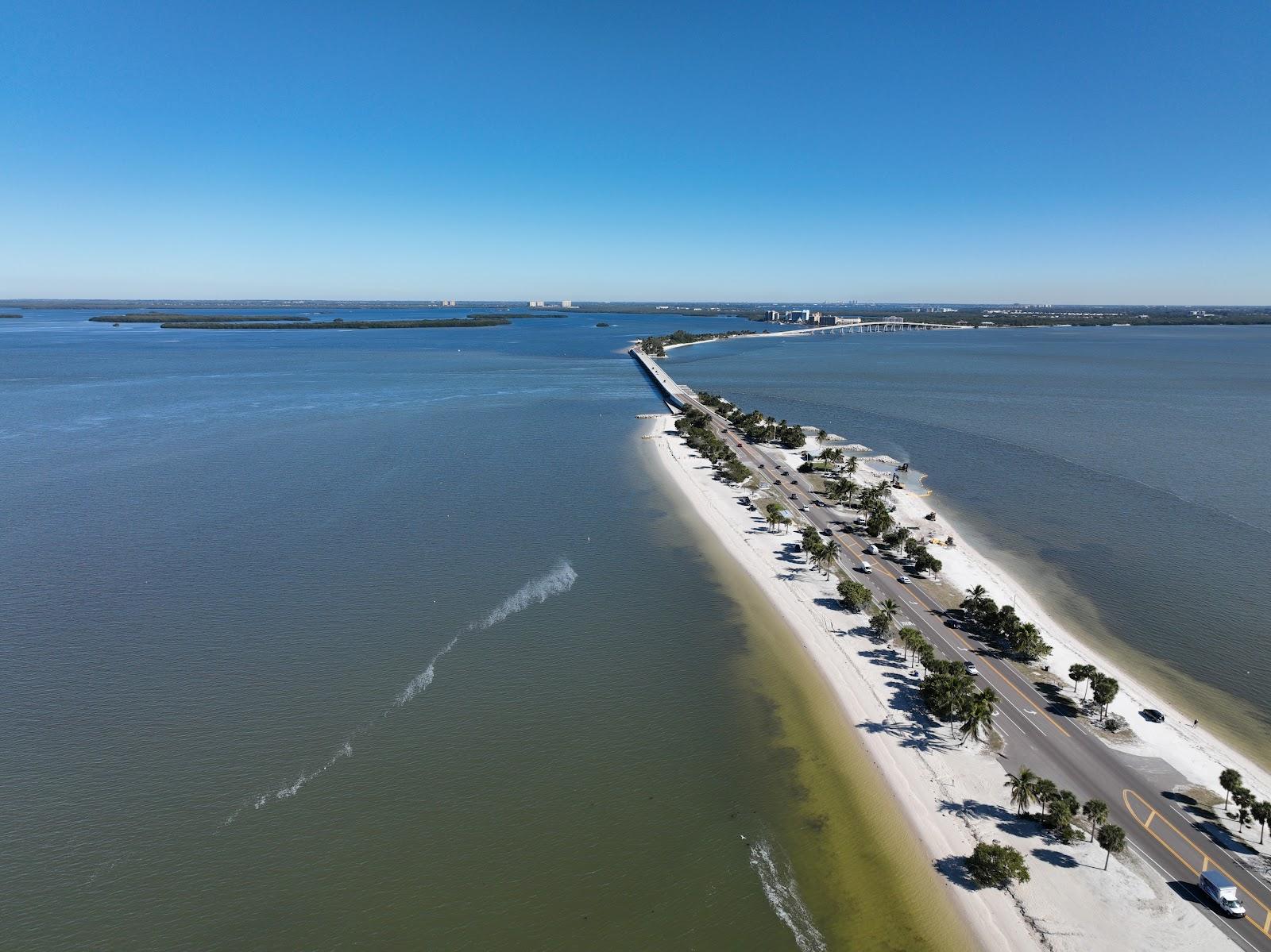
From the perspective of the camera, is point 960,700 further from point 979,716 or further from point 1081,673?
point 1081,673

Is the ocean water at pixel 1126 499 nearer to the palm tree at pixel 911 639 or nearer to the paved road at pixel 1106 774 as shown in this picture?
the paved road at pixel 1106 774

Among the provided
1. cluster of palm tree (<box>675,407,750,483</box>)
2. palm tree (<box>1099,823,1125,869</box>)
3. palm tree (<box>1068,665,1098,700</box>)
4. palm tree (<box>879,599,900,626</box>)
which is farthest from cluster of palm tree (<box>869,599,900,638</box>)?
cluster of palm tree (<box>675,407,750,483</box>)

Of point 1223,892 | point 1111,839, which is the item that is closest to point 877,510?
point 1111,839

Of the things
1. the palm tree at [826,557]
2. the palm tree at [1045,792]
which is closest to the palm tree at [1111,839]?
the palm tree at [1045,792]

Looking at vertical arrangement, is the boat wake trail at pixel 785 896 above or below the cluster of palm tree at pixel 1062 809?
below

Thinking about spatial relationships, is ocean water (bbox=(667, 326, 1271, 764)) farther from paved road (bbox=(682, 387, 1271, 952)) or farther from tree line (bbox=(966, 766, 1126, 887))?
tree line (bbox=(966, 766, 1126, 887))

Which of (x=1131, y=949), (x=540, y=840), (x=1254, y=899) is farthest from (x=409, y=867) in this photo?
(x=1254, y=899)
